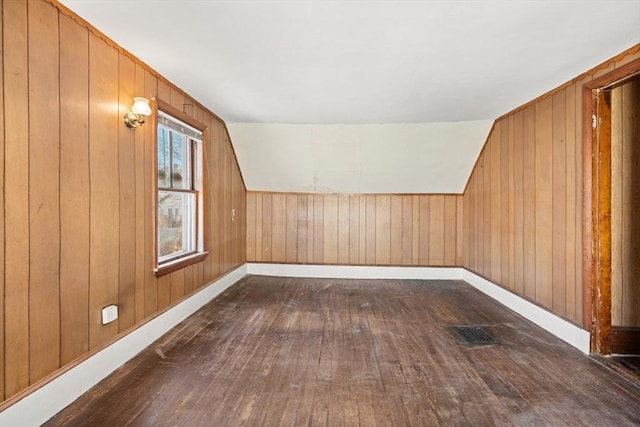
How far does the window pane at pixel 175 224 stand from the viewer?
326cm

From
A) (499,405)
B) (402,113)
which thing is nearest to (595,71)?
(402,113)

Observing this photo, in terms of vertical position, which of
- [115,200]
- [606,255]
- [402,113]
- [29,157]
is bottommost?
[606,255]

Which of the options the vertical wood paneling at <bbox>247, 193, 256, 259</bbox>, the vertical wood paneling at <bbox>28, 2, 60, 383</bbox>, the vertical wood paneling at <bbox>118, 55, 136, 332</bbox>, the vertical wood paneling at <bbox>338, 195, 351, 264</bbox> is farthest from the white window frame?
the vertical wood paneling at <bbox>338, 195, 351, 264</bbox>

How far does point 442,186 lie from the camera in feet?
17.0

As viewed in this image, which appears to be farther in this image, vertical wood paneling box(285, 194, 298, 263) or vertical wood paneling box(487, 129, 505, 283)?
vertical wood paneling box(285, 194, 298, 263)

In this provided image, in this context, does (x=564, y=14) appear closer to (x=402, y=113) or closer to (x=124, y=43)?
(x=402, y=113)

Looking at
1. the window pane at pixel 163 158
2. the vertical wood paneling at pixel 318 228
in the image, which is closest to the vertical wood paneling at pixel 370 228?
the vertical wood paneling at pixel 318 228

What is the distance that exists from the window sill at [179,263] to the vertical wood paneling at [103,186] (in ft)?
1.77

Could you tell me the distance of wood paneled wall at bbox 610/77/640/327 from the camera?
2635 mm

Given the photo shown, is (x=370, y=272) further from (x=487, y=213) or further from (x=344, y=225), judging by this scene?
(x=487, y=213)

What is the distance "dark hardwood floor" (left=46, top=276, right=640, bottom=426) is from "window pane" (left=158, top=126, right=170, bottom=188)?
1.36 m

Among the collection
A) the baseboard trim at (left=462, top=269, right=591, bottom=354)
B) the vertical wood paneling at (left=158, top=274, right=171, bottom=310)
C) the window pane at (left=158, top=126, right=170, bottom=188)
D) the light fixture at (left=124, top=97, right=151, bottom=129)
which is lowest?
the baseboard trim at (left=462, top=269, right=591, bottom=354)

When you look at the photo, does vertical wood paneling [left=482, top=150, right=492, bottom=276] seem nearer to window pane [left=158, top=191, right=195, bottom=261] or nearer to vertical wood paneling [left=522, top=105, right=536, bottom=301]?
vertical wood paneling [left=522, top=105, right=536, bottom=301]

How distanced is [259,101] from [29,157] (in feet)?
7.17
